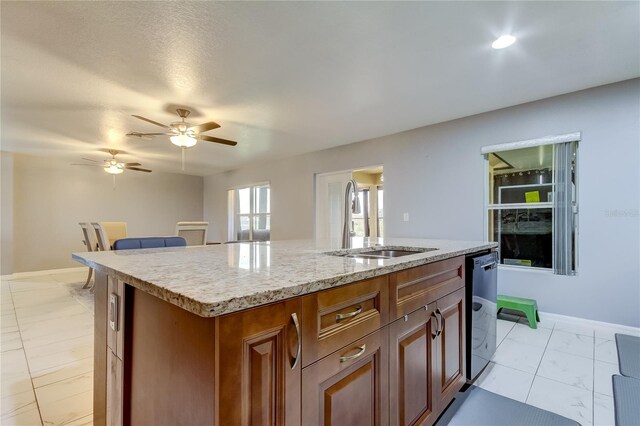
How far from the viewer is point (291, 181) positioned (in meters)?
5.77

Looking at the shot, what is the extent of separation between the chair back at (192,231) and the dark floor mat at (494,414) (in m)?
3.25

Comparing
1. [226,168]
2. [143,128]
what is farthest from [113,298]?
[226,168]

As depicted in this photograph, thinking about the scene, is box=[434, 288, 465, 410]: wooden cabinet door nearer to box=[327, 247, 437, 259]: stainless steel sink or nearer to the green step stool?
box=[327, 247, 437, 259]: stainless steel sink

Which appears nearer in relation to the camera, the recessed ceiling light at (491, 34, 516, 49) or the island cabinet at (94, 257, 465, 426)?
the island cabinet at (94, 257, 465, 426)

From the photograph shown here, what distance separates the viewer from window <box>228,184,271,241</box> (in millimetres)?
6578

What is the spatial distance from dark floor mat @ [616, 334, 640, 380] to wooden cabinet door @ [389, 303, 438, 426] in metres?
1.73

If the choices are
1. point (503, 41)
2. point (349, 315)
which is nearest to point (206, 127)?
point (503, 41)

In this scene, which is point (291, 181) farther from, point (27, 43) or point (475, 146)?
point (27, 43)

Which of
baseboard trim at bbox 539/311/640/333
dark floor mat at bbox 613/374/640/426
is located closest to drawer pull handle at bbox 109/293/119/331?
dark floor mat at bbox 613/374/640/426

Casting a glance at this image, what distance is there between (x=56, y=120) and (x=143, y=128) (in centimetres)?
95

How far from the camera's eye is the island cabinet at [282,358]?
627 mm

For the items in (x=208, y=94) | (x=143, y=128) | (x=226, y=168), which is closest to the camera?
(x=208, y=94)

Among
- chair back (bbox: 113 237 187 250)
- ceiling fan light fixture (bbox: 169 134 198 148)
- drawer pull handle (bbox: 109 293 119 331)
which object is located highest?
ceiling fan light fixture (bbox: 169 134 198 148)

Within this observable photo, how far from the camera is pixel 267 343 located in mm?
668
